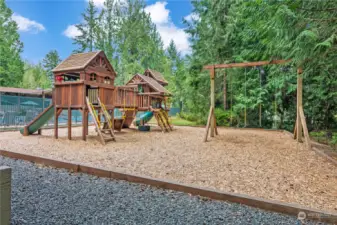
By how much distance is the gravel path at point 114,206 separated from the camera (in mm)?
2287

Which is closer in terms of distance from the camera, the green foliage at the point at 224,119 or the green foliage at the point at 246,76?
the green foliage at the point at 246,76

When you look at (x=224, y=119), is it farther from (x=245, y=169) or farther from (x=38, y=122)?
(x=38, y=122)

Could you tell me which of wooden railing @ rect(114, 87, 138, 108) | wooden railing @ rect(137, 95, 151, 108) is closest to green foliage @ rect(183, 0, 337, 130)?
wooden railing @ rect(137, 95, 151, 108)

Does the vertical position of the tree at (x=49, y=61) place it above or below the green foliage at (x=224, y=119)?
above

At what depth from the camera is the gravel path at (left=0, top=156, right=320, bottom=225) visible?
7.50ft

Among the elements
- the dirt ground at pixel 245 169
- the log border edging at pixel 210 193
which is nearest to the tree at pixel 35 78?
the dirt ground at pixel 245 169

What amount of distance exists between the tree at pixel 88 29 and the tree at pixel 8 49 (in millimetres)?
6883

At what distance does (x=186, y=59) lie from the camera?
17.0 metres

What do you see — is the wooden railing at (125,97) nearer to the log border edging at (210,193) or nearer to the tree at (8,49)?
the log border edging at (210,193)

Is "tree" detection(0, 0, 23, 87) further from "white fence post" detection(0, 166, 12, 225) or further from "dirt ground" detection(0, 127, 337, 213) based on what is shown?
"white fence post" detection(0, 166, 12, 225)

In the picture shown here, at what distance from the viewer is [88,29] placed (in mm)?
27641

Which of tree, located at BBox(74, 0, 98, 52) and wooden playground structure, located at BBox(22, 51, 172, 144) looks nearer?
wooden playground structure, located at BBox(22, 51, 172, 144)

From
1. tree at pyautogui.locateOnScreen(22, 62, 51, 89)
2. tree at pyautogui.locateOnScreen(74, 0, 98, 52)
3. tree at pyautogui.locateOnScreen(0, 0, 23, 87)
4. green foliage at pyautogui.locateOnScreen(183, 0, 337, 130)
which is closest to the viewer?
green foliage at pyautogui.locateOnScreen(183, 0, 337, 130)

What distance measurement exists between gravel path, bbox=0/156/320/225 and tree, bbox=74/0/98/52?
2747 centimetres
